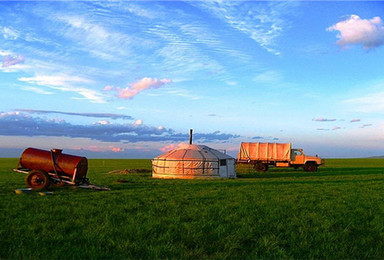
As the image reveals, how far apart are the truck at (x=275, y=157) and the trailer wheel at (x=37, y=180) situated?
92.4ft

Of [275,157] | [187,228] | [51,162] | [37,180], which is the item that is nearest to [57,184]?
[37,180]

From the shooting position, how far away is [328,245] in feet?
27.4

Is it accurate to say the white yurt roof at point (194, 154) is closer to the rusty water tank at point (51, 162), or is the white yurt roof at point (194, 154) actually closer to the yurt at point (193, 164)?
the yurt at point (193, 164)

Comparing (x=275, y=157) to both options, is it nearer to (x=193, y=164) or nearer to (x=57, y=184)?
(x=193, y=164)

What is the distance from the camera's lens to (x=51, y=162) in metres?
18.8

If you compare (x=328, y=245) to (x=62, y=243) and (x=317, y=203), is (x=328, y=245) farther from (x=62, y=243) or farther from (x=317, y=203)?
(x=317, y=203)

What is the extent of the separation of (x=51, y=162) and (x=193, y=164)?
1413cm

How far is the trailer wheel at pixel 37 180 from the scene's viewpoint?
18.2 m

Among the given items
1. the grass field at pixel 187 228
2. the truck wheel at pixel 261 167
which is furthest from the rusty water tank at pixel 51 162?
the truck wheel at pixel 261 167

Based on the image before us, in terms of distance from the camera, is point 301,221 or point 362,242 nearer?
point 362,242

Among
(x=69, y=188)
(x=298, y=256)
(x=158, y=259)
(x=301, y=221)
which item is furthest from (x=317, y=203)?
(x=69, y=188)

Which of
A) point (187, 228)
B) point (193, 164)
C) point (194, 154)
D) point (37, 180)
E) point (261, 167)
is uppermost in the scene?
point (194, 154)

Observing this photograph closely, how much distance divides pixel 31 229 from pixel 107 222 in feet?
6.47

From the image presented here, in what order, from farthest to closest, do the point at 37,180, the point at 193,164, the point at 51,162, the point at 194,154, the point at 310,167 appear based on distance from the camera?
the point at 310,167
the point at 194,154
the point at 193,164
the point at 51,162
the point at 37,180
